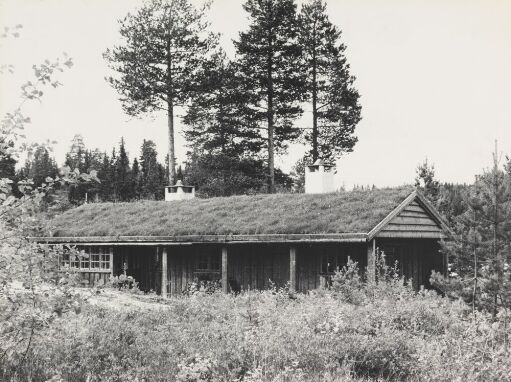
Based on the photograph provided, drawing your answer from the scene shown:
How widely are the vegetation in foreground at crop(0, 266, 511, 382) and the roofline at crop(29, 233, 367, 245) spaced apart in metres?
5.51

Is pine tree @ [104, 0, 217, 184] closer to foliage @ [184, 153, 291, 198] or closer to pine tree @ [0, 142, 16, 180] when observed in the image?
foliage @ [184, 153, 291, 198]

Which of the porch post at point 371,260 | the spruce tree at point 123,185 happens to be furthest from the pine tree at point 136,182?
the porch post at point 371,260

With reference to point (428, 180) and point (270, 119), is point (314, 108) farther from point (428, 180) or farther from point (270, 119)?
point (428, 180)

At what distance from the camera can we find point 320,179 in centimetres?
2322

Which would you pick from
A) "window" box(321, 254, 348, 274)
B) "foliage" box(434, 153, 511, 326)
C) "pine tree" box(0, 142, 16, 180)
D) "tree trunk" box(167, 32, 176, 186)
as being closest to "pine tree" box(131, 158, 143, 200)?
"tree trunk" box(167, 32, 176, 186)

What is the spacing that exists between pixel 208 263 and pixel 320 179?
5.54 meters

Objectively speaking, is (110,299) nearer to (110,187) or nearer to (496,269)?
(496,269)

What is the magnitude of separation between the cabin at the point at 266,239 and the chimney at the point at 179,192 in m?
2.66

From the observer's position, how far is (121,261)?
2338 cm

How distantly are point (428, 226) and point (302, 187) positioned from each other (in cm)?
2350

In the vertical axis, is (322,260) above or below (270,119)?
below

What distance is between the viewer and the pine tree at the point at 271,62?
35.2 m

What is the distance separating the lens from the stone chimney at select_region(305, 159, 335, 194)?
2322cm

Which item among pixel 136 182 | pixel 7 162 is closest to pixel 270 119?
pixel 7 162
